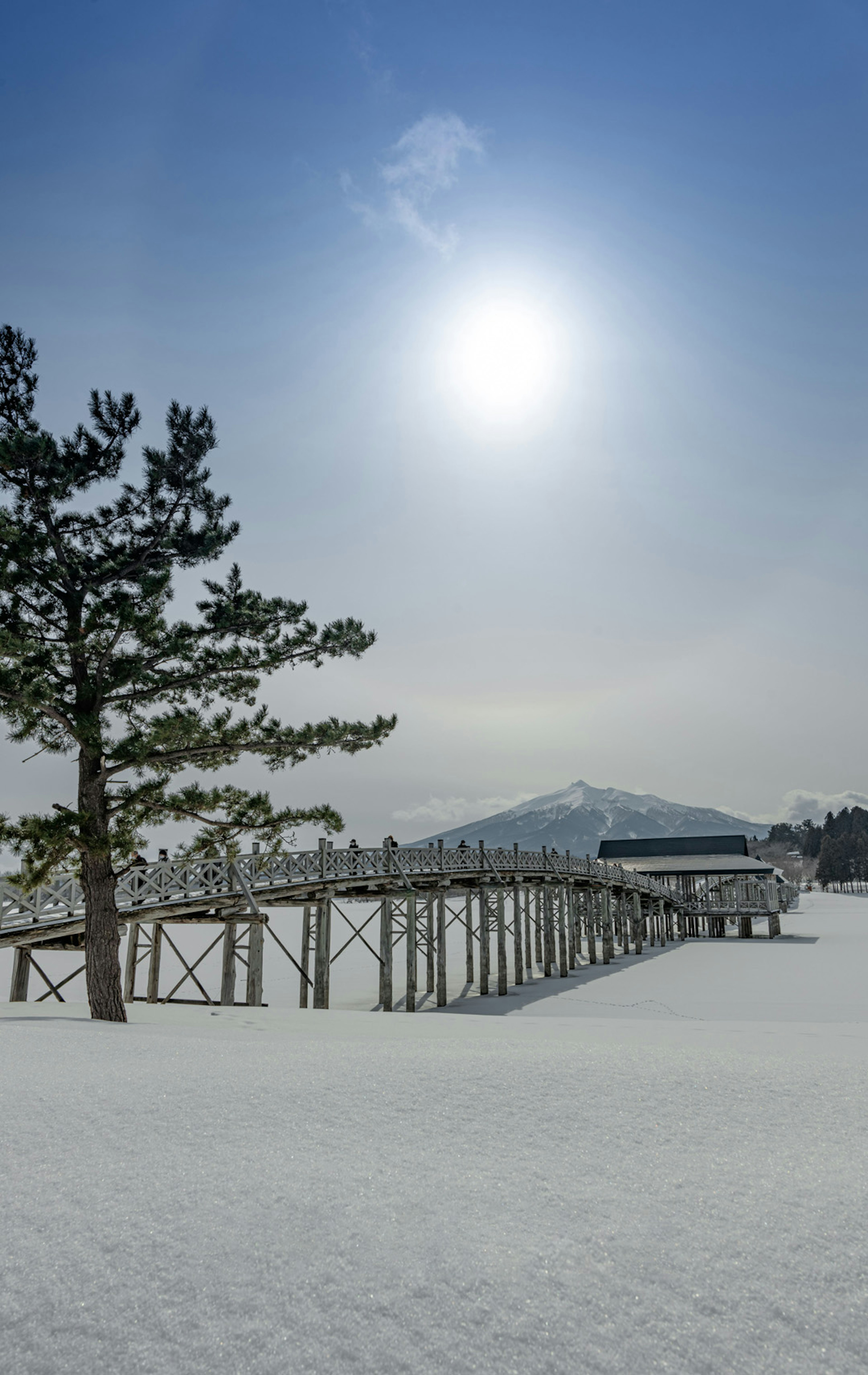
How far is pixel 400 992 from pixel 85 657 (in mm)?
21646

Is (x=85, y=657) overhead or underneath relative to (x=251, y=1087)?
overhead

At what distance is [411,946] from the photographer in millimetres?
23734

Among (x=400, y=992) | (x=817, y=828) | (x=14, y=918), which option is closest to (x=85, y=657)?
(x=14, y=918)

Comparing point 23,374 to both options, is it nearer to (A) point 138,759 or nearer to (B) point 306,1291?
(A) point 138,759

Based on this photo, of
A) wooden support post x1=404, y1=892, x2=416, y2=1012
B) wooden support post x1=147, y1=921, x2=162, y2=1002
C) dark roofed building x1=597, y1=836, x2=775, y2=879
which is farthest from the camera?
dark roofed building x1=597, y1=836, x2=775, y2=879

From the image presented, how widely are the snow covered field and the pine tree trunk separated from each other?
21.5 feet

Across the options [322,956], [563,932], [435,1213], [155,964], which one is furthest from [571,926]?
[435,1213]

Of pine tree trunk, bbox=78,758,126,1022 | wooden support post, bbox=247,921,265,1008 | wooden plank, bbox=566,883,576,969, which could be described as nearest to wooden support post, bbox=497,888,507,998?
wooden plank, bbox=566,883,576,969

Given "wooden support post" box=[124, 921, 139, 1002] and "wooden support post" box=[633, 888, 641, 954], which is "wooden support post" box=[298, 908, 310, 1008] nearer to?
"wooden support post" box=[124, 921, 139, 1002]

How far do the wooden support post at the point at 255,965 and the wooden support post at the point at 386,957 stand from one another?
5221 millimetres

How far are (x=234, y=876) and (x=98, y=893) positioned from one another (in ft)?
15.0

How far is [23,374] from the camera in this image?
13.0 meters

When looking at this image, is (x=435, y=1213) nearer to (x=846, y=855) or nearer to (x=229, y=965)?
(x=229, y=965)

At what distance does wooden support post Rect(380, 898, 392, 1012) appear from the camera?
70.3ft
